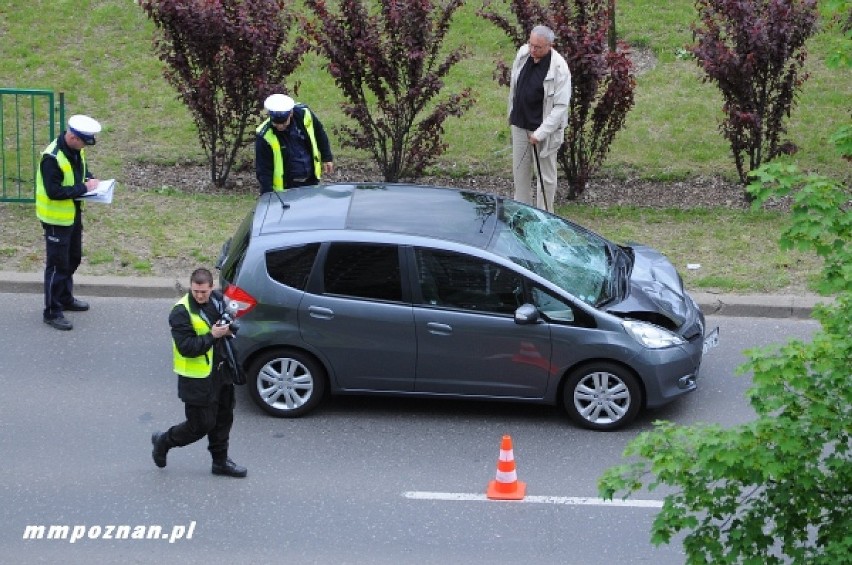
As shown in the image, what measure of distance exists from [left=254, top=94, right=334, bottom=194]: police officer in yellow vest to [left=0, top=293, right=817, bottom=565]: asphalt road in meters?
1.98

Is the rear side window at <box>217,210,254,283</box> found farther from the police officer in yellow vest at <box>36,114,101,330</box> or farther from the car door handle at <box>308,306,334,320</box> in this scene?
the police officer in yellow vest at <box>36,114,101,330</box>

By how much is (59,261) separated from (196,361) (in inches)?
137

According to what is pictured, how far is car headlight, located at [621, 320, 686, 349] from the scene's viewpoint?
9.84 meters

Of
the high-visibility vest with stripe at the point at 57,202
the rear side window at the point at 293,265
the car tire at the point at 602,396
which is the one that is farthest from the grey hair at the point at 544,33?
the high-visibility vest with stripe at the point at 57,202

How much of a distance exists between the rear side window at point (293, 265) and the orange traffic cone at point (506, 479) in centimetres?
212

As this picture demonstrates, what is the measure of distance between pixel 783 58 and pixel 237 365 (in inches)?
322

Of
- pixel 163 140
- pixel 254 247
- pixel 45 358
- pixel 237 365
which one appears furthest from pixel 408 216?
pixel 163 140

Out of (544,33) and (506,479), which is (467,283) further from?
(544,33)

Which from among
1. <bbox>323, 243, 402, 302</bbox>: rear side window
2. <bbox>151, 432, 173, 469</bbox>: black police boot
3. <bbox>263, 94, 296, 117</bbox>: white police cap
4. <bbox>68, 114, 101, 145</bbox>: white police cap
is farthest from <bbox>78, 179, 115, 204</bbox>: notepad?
<bbox>151, 432, 173, 469</bbox>: black police boot

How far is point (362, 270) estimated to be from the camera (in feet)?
33.0

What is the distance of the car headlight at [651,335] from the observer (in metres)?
9.84

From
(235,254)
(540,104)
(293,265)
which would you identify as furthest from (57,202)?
(540,104)

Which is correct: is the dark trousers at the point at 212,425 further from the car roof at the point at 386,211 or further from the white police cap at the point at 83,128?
the white police cap at the point at 83,128

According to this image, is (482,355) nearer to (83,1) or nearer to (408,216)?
(408,216)
